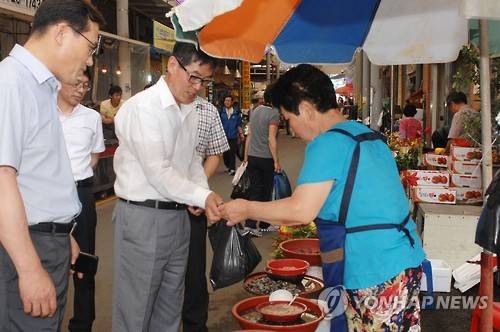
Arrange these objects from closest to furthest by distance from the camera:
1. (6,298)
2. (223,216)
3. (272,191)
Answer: (6,298) → (223,216) → (272,191)

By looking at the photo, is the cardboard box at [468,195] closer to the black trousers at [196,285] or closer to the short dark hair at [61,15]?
the black trousers at [196,285]

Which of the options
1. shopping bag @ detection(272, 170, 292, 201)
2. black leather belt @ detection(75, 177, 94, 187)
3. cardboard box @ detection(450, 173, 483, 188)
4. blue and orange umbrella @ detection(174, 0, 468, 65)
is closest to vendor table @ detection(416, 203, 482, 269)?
cardboard box @ detection(450, 173, 483, 188)

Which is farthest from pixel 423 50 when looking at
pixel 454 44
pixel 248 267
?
pixel 248 267

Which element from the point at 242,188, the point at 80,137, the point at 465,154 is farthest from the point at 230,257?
the point at 242,188

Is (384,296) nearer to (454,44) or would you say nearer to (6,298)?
(6,298)

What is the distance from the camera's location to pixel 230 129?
546 inches

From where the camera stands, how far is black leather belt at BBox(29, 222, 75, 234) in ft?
7.64

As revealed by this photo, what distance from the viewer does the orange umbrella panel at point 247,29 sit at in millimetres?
3568

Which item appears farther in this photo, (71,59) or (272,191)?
(272,191)

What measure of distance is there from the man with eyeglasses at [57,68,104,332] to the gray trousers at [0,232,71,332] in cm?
171

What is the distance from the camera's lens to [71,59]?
227 cm

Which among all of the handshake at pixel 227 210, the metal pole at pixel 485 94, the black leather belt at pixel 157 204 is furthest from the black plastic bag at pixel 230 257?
the metal pole at pixel 485 94

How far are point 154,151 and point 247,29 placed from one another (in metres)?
1.63

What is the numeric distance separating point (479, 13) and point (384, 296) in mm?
1340
